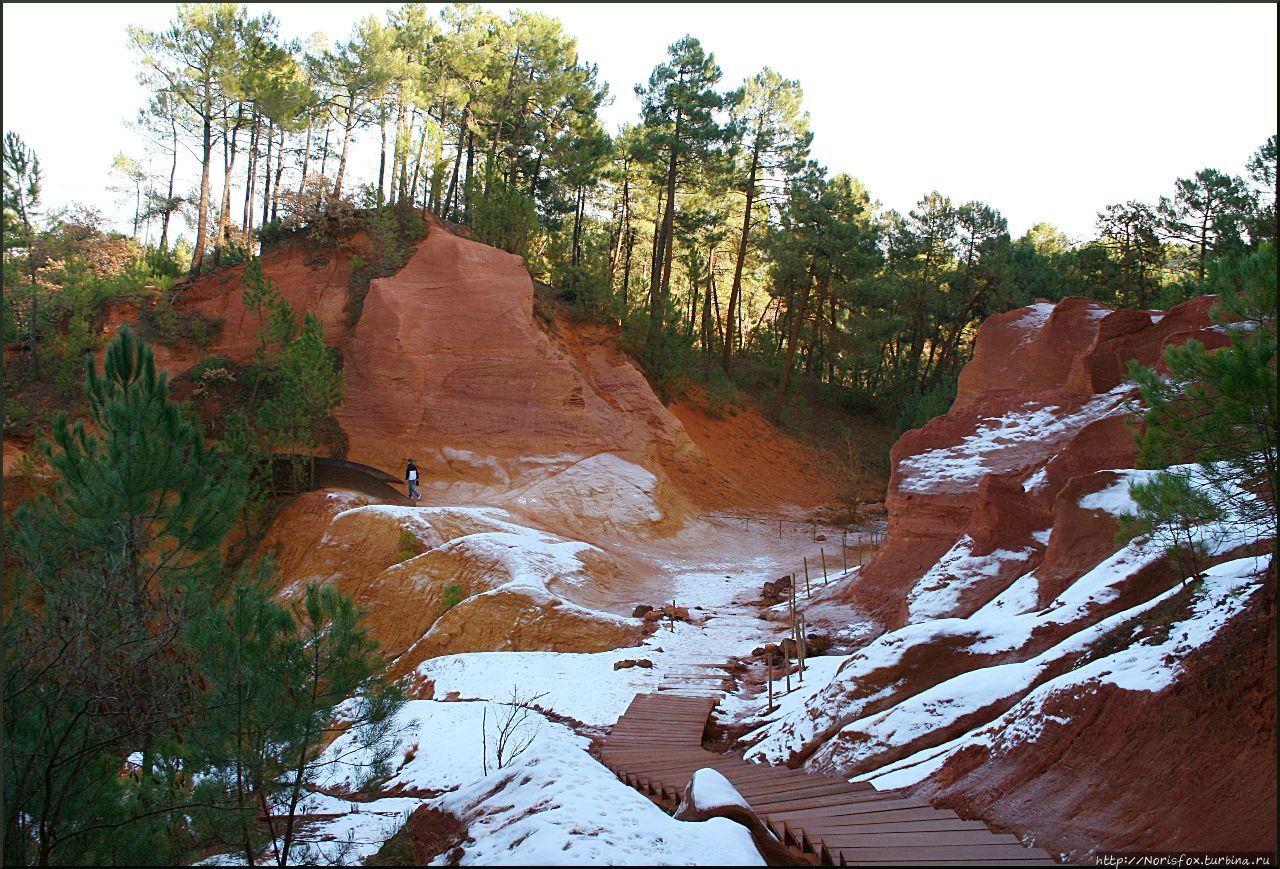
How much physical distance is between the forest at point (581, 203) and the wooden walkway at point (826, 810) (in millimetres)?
25423

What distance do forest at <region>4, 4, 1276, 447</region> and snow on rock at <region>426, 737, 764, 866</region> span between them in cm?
2749

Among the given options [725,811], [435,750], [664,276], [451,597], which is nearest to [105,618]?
[435,750]

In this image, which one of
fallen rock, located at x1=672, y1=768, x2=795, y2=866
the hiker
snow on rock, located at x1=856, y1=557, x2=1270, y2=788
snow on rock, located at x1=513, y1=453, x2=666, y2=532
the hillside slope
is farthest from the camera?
snow on rock, located at x1=513, y1=453, x2=666, y2=532

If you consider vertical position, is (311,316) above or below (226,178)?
below

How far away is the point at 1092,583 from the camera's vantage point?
8734 millimetres

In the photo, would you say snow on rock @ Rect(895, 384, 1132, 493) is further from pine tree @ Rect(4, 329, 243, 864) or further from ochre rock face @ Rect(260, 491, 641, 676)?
pine tree @ Rect(4, 329, 243, 864)

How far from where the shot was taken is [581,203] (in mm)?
43500

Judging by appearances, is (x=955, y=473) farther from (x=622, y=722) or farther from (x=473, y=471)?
(x=473, y=471)

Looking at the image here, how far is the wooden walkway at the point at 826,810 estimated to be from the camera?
5.00 metres

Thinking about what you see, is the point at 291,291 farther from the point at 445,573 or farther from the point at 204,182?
the point at 445,573

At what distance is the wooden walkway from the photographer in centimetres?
500

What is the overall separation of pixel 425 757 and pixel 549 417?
59.5 ft

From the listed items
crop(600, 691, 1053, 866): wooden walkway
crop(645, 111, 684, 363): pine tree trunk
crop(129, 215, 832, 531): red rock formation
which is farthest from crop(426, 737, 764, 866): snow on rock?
crop(645, 111, 684, 363): pine tree trunk

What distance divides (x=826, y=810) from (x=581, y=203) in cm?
4015
